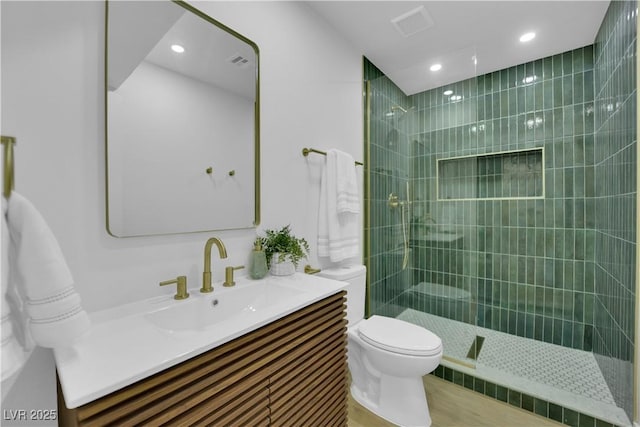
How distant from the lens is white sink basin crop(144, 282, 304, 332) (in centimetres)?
104

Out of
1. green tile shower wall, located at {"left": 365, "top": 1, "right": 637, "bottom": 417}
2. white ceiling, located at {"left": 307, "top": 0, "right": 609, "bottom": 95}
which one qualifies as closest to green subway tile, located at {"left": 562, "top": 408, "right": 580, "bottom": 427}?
green tile shower wall, located at {"left": 365, "top": 1, "right": 637, "bottom": 417}

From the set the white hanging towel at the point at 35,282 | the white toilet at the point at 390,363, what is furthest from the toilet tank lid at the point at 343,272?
the white hanging towel at the point at 35,282

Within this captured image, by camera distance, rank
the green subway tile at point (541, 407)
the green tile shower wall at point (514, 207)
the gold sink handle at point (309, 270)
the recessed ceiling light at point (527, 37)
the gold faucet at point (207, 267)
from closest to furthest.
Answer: the gold faucet at point (207, 267), the green subway tile at point (541, 407), the gold sink handle at point (309, 270), the recessed ceiling light at point (527, 37), the green tile shower wall at point (514, 207)

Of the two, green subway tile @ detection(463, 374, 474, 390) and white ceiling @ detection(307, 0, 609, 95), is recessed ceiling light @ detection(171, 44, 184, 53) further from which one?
green subway tile @ detection(463, 374, 474, 390)

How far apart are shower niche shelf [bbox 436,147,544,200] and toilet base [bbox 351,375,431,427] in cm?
143

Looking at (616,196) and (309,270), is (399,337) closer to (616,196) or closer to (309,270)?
(309,270)

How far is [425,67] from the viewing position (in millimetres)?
2328

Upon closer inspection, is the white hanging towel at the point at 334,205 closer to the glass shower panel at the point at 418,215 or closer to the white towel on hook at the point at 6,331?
the glass shower panel at the point at 418,215

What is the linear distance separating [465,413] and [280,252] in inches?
57.5

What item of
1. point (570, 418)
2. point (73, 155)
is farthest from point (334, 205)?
point (570, 418)

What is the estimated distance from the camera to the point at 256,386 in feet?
3.00

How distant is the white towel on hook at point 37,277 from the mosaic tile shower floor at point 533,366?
2163mm

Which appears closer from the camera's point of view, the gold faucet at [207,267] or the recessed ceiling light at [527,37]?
the gold faucet at [207,267]

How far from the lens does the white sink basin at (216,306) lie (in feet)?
3.40
